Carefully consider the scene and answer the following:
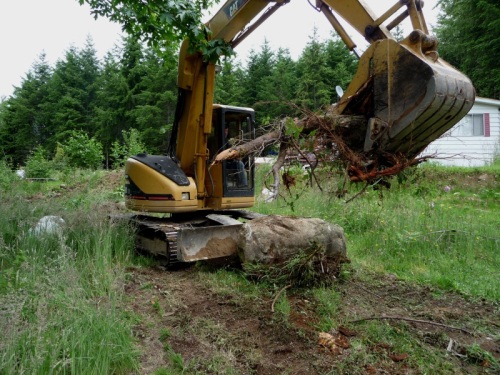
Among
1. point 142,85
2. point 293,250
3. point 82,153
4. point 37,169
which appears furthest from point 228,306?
point 142,85

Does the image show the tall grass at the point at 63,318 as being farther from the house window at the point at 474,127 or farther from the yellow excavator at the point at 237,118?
the house window at the point at 474,127

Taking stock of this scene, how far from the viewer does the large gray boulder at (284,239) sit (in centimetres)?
478

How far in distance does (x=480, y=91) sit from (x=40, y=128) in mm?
36721

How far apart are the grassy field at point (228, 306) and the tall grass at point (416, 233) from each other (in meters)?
0.03

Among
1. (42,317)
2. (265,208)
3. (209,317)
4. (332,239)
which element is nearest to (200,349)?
(209,317)

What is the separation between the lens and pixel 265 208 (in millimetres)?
9773

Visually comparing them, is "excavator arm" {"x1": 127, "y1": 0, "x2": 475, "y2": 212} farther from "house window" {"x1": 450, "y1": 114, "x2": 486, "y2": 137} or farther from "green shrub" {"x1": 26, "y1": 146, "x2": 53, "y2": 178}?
"house window" {"x1": 450, "y1": 114, "x2": 486, "y2": 137}

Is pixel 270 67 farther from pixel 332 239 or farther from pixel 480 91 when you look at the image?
pixel 332 239

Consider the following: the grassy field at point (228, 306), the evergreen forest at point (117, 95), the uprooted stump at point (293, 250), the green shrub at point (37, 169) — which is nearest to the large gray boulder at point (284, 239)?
the uprooted stump at point (293, 250)

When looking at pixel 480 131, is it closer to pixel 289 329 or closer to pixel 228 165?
pixel 228 165

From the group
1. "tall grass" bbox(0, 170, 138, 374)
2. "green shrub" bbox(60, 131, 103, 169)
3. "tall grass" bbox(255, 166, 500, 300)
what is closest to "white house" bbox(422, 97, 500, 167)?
"tall grass" bbox(255, 166, 500, 300)

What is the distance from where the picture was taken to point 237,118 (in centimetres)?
652

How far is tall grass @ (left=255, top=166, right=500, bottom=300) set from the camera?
191 inches

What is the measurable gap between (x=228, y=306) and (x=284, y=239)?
44.1 inches
